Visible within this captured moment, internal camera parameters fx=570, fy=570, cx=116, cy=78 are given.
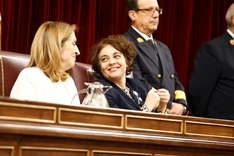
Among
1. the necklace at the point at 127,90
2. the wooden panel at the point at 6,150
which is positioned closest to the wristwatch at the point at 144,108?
the necklace at the point at 127,90

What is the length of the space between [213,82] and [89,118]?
173 centimetres

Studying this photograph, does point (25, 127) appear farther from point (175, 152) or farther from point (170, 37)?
point (170, 37)

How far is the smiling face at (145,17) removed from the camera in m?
3.61

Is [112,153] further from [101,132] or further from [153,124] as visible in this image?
[153,124]

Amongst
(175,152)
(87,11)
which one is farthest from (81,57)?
(175,152)

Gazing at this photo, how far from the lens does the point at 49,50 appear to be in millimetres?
2830

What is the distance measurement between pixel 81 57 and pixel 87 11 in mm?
346

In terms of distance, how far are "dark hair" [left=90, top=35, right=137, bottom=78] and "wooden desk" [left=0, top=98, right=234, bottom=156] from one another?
0.73 m

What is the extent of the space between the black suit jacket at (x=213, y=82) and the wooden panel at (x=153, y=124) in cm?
130

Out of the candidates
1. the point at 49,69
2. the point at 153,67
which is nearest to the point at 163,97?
the point at 153,67

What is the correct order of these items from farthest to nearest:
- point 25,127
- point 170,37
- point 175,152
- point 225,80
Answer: point 170,37 → point 225,80 → point 175,152 → point 25,127

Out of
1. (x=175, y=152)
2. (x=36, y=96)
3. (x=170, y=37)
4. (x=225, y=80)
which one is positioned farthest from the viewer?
(x=170, y=37)

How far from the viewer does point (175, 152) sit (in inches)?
97.2

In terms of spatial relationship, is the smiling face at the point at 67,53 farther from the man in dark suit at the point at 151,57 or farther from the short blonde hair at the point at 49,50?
the man in dark suit at the point at 151,57
